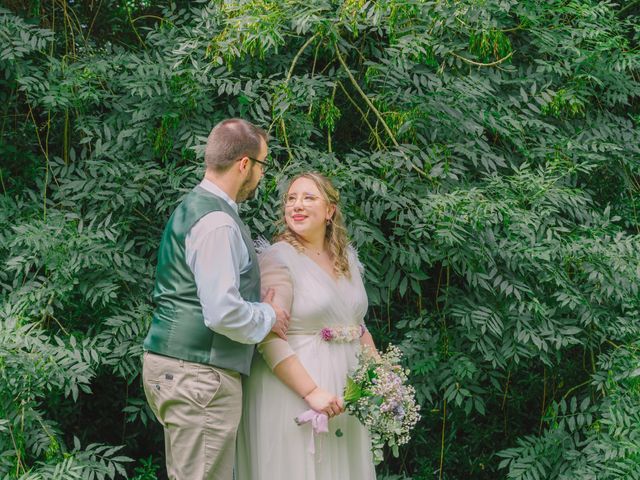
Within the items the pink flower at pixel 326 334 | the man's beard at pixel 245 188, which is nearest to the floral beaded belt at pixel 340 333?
the pink flower at pixel 326 334

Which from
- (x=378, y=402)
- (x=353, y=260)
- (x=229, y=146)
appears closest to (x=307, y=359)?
(x=378, y=402)

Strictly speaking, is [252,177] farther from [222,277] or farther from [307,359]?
[307,359]

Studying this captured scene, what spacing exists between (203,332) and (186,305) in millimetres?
116

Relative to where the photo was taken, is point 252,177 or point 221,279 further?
point 252,177

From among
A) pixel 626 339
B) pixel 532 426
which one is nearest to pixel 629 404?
pixel 626 339

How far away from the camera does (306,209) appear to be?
3658mm

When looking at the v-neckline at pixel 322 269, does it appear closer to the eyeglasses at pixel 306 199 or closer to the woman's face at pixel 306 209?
the woman's face at pixel 306 209

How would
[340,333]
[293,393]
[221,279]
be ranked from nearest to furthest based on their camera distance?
[221,279] → [293,393] → [340,333]

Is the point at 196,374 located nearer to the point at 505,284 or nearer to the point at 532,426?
the point at 505,284

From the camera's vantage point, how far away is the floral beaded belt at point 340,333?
3561mm

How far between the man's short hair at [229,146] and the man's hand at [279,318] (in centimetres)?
54

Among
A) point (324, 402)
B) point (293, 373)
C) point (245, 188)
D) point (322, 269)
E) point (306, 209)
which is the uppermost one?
point (245, 188)

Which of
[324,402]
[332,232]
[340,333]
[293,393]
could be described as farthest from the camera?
[332,232]

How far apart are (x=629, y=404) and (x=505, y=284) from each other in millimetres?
863
